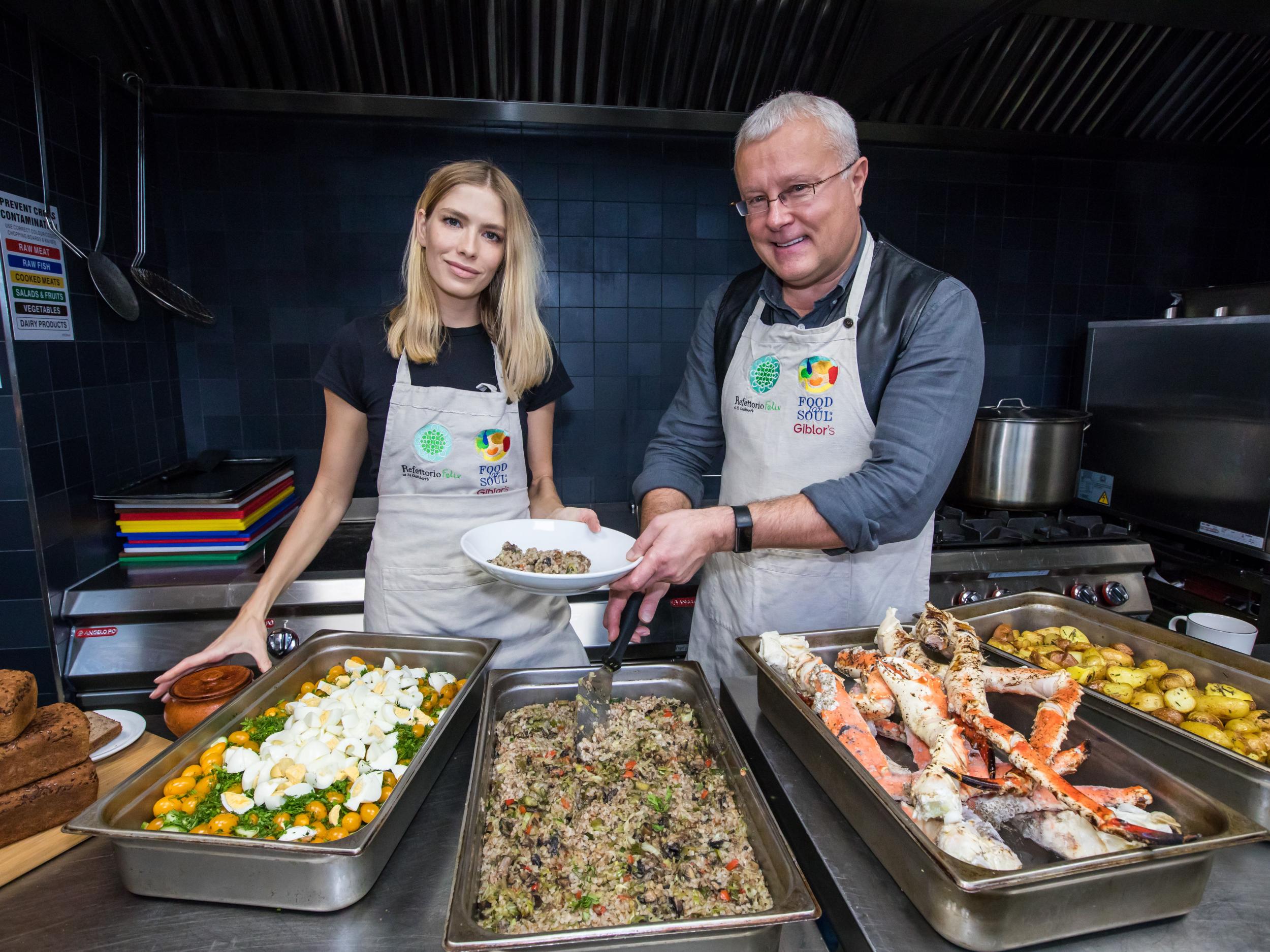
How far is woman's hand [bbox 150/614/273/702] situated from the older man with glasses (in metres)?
0.71

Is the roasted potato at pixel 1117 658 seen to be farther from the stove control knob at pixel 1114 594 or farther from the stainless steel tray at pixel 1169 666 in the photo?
the stove control knob at pixel 1114 594

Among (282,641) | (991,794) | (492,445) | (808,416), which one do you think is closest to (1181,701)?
(991,794)

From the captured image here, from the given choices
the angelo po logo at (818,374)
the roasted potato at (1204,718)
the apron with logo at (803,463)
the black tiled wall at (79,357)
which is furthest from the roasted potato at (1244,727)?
the black tiled wall at (79,357)

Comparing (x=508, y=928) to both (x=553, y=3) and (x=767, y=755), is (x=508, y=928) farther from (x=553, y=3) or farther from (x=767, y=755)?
(x=553, y=3)

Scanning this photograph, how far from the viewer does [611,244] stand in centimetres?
333

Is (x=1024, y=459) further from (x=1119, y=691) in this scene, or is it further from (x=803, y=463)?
(x=1119, y=691)

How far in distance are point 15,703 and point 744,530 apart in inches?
48.8

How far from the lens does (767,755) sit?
48.1 inches

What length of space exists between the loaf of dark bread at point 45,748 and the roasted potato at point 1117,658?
1853mm

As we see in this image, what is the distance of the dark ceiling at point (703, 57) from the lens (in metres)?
2.42

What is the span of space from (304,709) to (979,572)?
8.38ft

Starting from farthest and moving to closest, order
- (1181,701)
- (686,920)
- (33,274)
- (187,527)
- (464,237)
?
1. (187,527)
2. (33,274)
3. (464,237)
4. (1181,701)
5. (686,920)

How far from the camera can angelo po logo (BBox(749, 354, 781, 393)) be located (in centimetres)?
185

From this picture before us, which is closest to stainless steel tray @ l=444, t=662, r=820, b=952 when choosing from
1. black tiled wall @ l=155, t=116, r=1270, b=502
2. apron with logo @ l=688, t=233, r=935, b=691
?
apron with logo @ l=688, t=233, r=935, b=691
